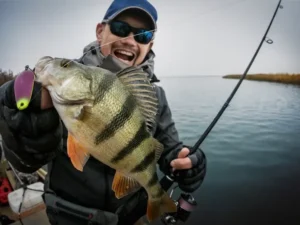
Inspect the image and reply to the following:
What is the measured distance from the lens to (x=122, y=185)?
1.42 m

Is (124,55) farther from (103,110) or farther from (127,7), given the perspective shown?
(103,110)

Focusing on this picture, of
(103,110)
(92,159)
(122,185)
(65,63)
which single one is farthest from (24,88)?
(92,159)

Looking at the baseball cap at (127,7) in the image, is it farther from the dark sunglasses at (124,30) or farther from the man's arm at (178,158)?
the man's arm at (178,158)

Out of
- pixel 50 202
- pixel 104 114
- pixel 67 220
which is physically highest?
pixel 104 114

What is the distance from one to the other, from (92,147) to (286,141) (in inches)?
481

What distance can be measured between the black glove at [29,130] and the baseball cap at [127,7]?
1.28 metres

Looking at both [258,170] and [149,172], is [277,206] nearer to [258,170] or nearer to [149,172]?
[258,170]

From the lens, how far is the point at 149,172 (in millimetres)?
1441

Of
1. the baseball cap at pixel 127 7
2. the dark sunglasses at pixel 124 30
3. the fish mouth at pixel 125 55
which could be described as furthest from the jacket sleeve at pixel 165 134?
the baseball cap at pixel 127 7

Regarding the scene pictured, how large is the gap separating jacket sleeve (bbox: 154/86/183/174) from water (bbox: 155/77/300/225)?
5.21 m

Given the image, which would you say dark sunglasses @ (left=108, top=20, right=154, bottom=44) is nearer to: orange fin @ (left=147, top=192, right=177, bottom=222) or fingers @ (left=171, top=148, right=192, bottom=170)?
fingers @ (left=171, top=148, right=192, bottom=170)

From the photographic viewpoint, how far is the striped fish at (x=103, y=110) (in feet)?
3.58

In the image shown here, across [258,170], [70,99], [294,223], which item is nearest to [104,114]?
[70,99]

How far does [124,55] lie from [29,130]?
132cm
